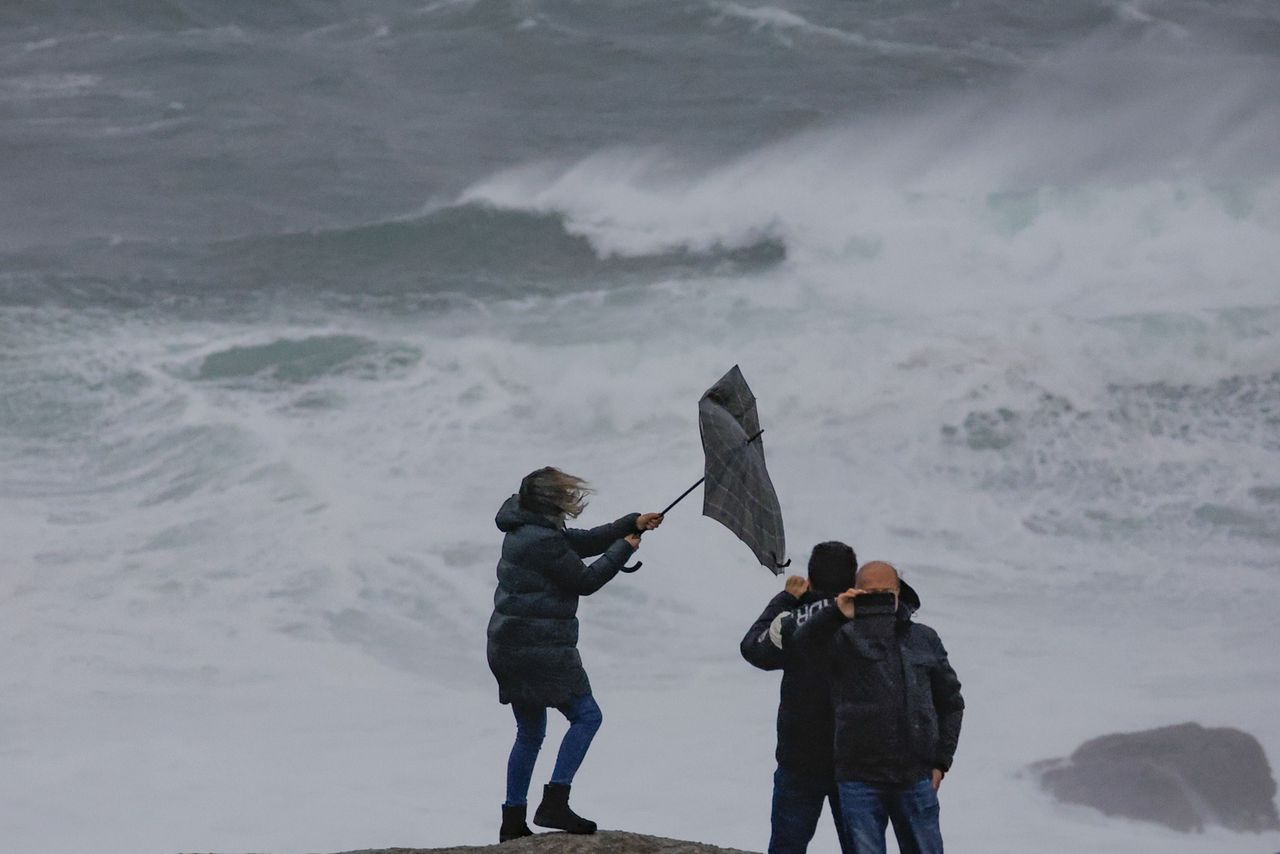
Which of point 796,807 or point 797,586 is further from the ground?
point 797,586

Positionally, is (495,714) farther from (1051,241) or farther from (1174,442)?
(1051,241)

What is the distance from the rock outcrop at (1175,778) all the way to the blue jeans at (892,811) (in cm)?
520

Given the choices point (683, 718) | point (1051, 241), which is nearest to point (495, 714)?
point (683, 718)

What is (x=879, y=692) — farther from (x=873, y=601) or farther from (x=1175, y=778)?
(x=1175, y=778)

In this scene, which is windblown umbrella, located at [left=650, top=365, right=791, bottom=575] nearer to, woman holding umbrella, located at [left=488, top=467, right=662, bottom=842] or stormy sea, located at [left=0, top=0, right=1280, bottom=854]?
woman holding umbrella, located at [left=488, top=467, right=662, bottom=842]

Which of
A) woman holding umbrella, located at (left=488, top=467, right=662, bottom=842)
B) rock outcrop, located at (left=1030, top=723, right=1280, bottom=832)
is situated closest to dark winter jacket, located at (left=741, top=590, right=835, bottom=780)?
woman holding umbrella, located at (left=488, top=467, right=662, bottom=842)

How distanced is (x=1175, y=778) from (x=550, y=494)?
577 centimetres

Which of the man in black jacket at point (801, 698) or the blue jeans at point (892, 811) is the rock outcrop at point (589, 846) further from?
the blue jeans at point (892, 811)

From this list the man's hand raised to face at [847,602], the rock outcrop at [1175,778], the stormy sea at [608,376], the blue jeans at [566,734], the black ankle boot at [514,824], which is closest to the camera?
the man's hand raised to face at [847,602]

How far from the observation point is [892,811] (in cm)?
532

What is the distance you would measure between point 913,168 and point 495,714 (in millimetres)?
12648

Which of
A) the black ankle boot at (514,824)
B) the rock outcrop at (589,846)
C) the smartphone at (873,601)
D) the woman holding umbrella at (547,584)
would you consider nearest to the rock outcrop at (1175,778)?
the rock outcrop at (589,846)

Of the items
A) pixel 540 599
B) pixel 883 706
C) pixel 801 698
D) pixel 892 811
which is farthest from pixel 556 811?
pixel 883 706

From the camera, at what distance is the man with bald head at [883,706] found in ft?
17.1
